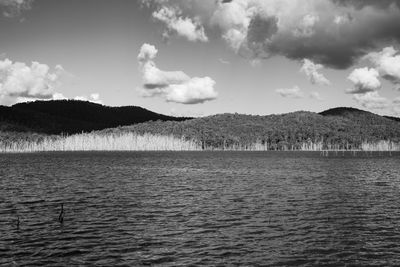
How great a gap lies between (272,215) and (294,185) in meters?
21.8

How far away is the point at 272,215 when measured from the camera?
30.6 metres

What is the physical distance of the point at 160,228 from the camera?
2623cm

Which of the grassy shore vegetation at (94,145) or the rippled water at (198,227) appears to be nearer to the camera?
the rippled water at (198,227)

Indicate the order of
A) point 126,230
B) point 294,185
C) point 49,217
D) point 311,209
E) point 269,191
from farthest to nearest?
point 294,185, point 269,191, point 311,209, point 49,217, point 126,230

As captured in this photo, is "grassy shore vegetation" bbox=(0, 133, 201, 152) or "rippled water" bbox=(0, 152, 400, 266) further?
"grassy shore vegetation" bbox=(0, 133, 201, 152)

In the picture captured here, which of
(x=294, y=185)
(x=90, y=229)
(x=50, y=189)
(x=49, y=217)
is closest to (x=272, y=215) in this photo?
(x=90, y=229)

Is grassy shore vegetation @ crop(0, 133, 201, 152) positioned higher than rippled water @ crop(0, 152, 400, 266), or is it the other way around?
grassy shore vegetation @ crop(0, 133, 201, 152)

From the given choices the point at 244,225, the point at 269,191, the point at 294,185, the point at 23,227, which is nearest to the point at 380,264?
the point at 244,225

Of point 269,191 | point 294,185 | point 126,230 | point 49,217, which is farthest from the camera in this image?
point 294,185

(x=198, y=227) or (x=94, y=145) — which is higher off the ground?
(x=94, y=145)

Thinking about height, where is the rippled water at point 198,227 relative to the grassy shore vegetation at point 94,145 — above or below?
below

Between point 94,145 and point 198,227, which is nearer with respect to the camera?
point 198,227

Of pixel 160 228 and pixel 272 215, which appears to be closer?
pixel 160 228

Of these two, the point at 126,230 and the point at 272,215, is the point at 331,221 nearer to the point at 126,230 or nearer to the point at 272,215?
the point at 272,215
